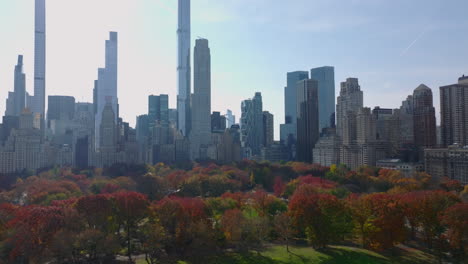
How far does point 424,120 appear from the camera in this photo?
14888 centimetres

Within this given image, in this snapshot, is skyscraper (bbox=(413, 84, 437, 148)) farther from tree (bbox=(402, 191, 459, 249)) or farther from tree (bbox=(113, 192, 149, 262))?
tree (bbox=(113, 192, 149, 262))

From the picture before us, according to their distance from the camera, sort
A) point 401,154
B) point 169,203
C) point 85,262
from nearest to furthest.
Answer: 1. point 85,262
2. point 169,203
3. point 401,154

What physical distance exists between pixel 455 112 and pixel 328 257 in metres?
118

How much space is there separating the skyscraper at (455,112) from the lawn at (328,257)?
10505cm

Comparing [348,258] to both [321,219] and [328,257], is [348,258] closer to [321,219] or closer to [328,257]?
[328,257]

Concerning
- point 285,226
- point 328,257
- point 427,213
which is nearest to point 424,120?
point 427,213

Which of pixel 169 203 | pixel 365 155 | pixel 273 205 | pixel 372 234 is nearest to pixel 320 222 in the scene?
pixel 372 234

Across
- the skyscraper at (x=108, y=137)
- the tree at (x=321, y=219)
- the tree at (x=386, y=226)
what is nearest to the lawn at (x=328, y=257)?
the tree at (x=386, y=226)

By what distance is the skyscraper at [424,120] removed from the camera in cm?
14788

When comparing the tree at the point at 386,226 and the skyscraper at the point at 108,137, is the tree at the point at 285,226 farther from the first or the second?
the skyscraper at the point at 108,137

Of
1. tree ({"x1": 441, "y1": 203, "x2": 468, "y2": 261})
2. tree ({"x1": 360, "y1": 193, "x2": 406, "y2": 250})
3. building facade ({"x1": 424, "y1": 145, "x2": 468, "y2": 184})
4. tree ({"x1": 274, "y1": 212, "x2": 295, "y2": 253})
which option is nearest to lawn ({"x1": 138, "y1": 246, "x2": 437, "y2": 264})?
tree ({"x1": 360, "y1": 193, "x2": 406, "y2": 250})

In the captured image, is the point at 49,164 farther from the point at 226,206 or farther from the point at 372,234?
the point at 372,234

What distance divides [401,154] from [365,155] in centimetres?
1465

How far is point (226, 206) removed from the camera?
64938 millimetres
